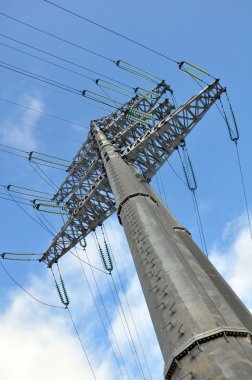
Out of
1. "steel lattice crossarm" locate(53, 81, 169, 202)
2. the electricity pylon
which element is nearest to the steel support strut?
the electricity pylon

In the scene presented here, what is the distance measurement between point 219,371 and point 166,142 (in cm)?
1641

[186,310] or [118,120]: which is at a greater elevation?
[118,120]

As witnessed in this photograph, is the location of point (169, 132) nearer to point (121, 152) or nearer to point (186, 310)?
point (121, 152)

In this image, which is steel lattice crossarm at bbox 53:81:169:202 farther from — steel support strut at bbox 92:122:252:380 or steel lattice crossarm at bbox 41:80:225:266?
steel support strut at bbox 92:122:252:380

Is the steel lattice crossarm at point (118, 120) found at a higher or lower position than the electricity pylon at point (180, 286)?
higher

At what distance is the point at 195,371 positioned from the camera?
609 centimetres

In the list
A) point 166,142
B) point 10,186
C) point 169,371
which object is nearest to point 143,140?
point 166,142

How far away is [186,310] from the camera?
7.14m

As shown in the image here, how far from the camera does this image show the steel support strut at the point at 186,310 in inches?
241

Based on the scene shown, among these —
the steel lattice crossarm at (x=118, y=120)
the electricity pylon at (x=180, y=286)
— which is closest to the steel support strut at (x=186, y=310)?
the electricity pylon at (x=180, y=286)

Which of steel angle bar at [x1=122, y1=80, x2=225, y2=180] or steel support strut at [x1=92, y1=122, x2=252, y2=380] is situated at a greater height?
steel angle bar at [x1=122, y1=80, x2=225, y2=180]

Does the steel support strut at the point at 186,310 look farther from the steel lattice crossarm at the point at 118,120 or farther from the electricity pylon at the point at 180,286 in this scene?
the steel lattice crossarm at the point at 118,120

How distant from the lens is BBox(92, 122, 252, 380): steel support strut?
6.12 m

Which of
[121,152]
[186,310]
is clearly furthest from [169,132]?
[186,310]
